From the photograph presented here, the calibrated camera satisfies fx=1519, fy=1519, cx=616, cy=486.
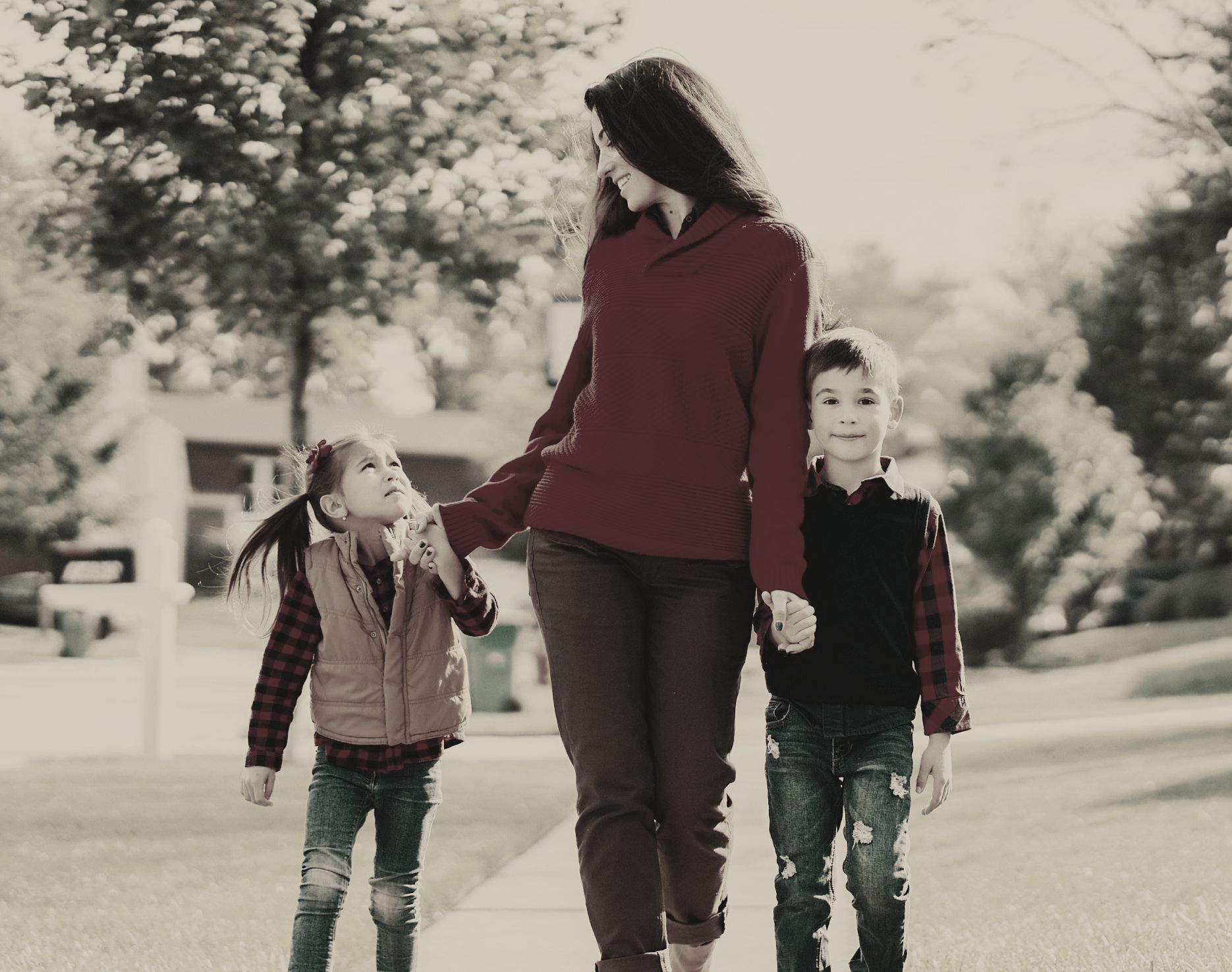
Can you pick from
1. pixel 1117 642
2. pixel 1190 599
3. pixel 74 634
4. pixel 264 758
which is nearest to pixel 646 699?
pixel 264 758

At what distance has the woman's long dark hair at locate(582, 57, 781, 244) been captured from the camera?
3.37 m

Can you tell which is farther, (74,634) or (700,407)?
(74,634)

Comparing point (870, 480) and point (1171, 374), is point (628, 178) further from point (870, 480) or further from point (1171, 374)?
point (1171, 374)

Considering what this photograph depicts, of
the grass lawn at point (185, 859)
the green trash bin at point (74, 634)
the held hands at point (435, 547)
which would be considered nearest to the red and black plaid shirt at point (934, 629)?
the held hands at point (435, 547)

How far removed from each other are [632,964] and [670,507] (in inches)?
37.1

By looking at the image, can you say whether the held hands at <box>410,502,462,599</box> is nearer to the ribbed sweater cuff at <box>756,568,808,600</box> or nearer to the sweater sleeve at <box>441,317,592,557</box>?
the sweater sleeve at <box>441,317,592,557</box>

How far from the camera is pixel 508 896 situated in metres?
5.47

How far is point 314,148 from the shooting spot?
8977 millimetres

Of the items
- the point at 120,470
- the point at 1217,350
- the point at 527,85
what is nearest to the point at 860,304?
the point at 1217,350

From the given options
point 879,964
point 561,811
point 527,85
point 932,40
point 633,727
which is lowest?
point 561,811

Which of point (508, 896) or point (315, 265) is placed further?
point (315, 265)

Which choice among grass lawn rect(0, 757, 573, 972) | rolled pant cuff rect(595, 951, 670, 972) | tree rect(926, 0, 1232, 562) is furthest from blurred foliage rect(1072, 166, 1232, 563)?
rolled pant cuff rect(595, 951, 670, 972)

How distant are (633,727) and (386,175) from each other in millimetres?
6310

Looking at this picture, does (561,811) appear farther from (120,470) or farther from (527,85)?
(120,470)
